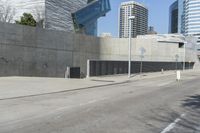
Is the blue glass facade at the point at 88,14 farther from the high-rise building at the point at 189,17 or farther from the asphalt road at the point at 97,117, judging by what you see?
the high-rise building at the point at 189,17

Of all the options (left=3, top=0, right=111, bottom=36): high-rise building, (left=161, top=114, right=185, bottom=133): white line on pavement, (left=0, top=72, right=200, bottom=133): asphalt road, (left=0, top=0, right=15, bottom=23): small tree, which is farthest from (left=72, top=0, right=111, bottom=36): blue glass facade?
(left=161, top=114, right=185, bottom=133): white line on pavement

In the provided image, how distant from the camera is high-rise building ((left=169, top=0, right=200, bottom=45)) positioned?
15362 centimetres

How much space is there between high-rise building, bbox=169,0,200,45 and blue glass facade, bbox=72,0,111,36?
7547 cm

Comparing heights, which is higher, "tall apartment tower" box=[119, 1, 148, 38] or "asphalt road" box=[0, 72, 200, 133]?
"tall apartment tower" box=[119, 1, 148, 38]

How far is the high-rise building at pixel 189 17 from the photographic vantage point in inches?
6048

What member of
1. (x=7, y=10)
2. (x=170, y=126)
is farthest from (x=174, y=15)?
(x=170, y=126)

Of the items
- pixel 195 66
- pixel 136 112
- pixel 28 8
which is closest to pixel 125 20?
pixel 195 66

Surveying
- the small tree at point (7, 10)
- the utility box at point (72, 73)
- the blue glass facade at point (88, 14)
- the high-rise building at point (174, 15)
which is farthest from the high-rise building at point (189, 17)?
the utility box at point (72, 73)

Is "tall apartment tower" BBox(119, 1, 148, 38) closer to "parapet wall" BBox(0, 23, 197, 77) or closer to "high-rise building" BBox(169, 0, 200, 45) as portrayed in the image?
"parapet wall" BBox(0, 23, 197, 77)

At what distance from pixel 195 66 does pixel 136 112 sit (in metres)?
80.8

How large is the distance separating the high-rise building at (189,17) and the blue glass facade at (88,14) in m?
75.5

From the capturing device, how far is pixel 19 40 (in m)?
36.3

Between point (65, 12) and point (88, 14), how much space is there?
7136 millimetres

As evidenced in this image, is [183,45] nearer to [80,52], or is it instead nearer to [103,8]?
[103,8]
